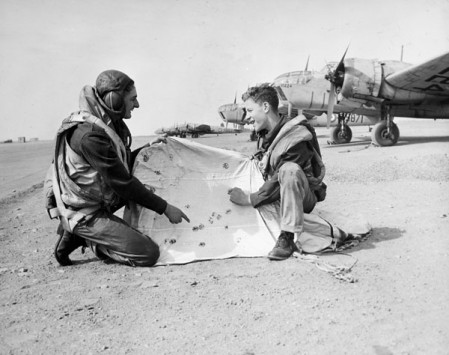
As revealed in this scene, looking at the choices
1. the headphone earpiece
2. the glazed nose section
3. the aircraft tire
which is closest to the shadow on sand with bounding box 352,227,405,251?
the headphone earpiece

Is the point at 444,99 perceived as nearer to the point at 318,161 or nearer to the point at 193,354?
the point at 318,161

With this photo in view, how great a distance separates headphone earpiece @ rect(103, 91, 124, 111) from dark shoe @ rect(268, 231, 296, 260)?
1868mm

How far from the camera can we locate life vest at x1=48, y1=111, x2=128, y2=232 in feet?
11.2

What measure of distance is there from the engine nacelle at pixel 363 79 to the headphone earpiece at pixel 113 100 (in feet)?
35.2

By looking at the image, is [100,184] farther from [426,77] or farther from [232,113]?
[232,113]

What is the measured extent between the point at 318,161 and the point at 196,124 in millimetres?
49594

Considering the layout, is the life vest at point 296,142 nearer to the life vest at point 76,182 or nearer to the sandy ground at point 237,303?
the sandy ground at point 237,303

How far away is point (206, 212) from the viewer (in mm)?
3957

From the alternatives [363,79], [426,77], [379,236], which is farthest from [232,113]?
[379,236]

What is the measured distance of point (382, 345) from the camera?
2059 mm

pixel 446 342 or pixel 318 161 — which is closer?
pixel 446 342

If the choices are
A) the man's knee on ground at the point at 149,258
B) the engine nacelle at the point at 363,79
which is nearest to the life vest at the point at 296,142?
the man's knee on ground at the point at 149,258

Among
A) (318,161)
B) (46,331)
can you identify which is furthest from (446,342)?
(46,331)

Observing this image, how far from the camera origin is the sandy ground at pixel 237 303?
218cm
